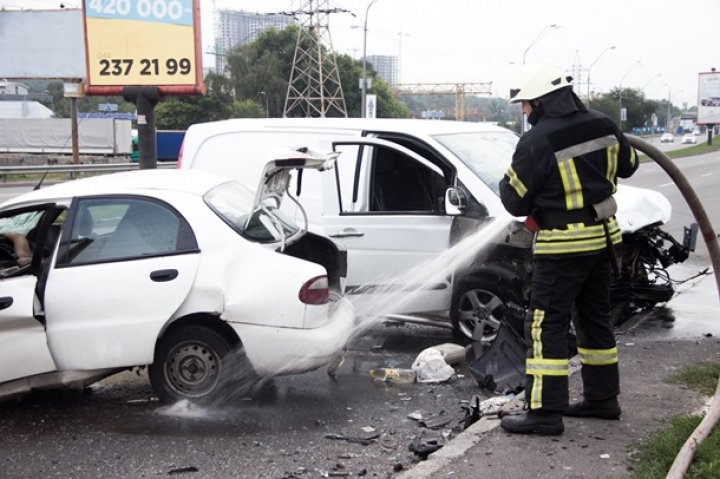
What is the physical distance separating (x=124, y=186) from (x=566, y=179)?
3054 millimetres

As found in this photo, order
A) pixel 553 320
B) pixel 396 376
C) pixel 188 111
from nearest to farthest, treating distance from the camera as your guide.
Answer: pixel 553 320 → pixel 396 376 → pixel 188 111

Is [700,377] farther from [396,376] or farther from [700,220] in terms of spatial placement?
[396,376]

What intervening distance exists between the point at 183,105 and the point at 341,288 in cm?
5608

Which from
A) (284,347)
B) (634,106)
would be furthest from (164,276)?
(634,106)

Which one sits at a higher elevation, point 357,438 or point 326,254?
point 326,254

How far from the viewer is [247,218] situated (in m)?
5.73

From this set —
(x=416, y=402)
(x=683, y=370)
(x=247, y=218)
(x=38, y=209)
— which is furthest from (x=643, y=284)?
(x=38, y=209)

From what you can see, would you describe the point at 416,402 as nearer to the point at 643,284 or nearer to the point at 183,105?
the point at 643,284

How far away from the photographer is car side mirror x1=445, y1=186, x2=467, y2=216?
662 centimetres

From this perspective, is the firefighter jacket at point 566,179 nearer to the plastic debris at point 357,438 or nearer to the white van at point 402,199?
the plastic debris at point 357,438

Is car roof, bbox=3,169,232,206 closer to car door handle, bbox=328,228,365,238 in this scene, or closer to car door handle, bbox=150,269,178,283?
car door handle, bbox=150,269,178,283

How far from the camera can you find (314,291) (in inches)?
212

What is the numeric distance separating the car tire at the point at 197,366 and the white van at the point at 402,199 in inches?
68.8

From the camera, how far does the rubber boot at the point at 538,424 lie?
457 cm
